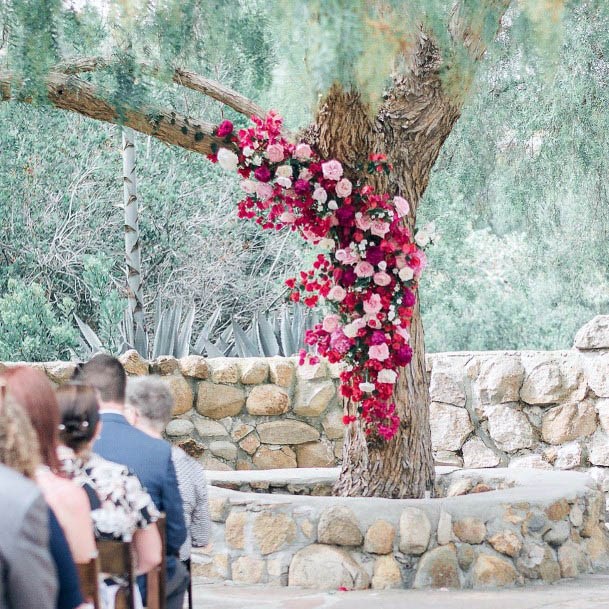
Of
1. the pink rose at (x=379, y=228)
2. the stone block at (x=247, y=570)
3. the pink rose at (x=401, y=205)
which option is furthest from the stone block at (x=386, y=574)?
the pink rose at (x=401, y=205)

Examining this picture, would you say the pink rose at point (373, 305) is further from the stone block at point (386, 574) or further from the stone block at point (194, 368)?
the stone block at point (194, 368)

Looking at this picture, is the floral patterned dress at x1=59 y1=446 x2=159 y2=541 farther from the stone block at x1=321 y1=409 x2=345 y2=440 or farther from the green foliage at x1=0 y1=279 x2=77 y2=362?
the green foliage at x1=0 y1=279 x2=77 y2=362

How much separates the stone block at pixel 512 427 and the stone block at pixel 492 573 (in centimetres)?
239

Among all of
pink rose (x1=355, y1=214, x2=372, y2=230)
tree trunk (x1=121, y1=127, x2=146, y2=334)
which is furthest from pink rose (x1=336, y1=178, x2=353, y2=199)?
tree trunk (x1=121, y1=127, x2=146, y2=334)

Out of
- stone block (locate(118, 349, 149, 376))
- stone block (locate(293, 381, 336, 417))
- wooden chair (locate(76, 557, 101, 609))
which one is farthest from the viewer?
stone block (locate(293, 381, 336, 417))

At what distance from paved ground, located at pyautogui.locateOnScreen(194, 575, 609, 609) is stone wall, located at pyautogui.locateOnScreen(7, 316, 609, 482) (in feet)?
7.04

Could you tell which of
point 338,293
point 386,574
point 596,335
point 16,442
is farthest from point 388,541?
point 16,442

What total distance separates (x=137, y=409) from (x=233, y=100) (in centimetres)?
266

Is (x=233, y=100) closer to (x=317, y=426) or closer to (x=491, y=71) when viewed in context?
(x=317, y=426)

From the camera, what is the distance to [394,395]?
585 centimetres

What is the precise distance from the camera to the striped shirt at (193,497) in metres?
4.09

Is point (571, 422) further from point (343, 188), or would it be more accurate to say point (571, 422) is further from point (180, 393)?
point (343, 188)

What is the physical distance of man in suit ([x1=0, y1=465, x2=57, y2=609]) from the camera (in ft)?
5.52

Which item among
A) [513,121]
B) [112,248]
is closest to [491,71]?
[513,121]
